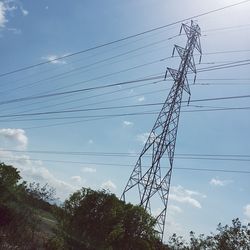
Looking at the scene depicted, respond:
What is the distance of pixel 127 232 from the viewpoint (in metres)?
17.2

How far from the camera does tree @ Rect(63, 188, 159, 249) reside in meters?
16.5

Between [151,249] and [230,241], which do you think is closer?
[151,249]

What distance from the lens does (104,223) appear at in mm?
16609

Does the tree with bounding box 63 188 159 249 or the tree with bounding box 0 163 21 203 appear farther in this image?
the tree with bounding box 0 163 21 203

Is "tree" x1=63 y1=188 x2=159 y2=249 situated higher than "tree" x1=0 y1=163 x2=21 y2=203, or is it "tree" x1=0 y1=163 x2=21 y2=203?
"tree" x1=0 y1=163 x2=21 y2=203

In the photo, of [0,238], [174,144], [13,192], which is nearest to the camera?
[0,238]

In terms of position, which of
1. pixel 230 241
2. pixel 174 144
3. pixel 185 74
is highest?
pixel 185 74

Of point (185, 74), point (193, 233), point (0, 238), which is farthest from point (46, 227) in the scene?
point (193, 233)

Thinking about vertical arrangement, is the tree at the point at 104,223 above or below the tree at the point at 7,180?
below

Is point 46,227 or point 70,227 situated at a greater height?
point 46,227

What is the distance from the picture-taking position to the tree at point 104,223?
1650cm

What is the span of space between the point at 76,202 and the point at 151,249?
3.67 meters

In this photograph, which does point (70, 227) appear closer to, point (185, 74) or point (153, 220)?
point (153, 220)

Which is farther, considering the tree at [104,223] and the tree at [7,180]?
the tree at [7,180]
